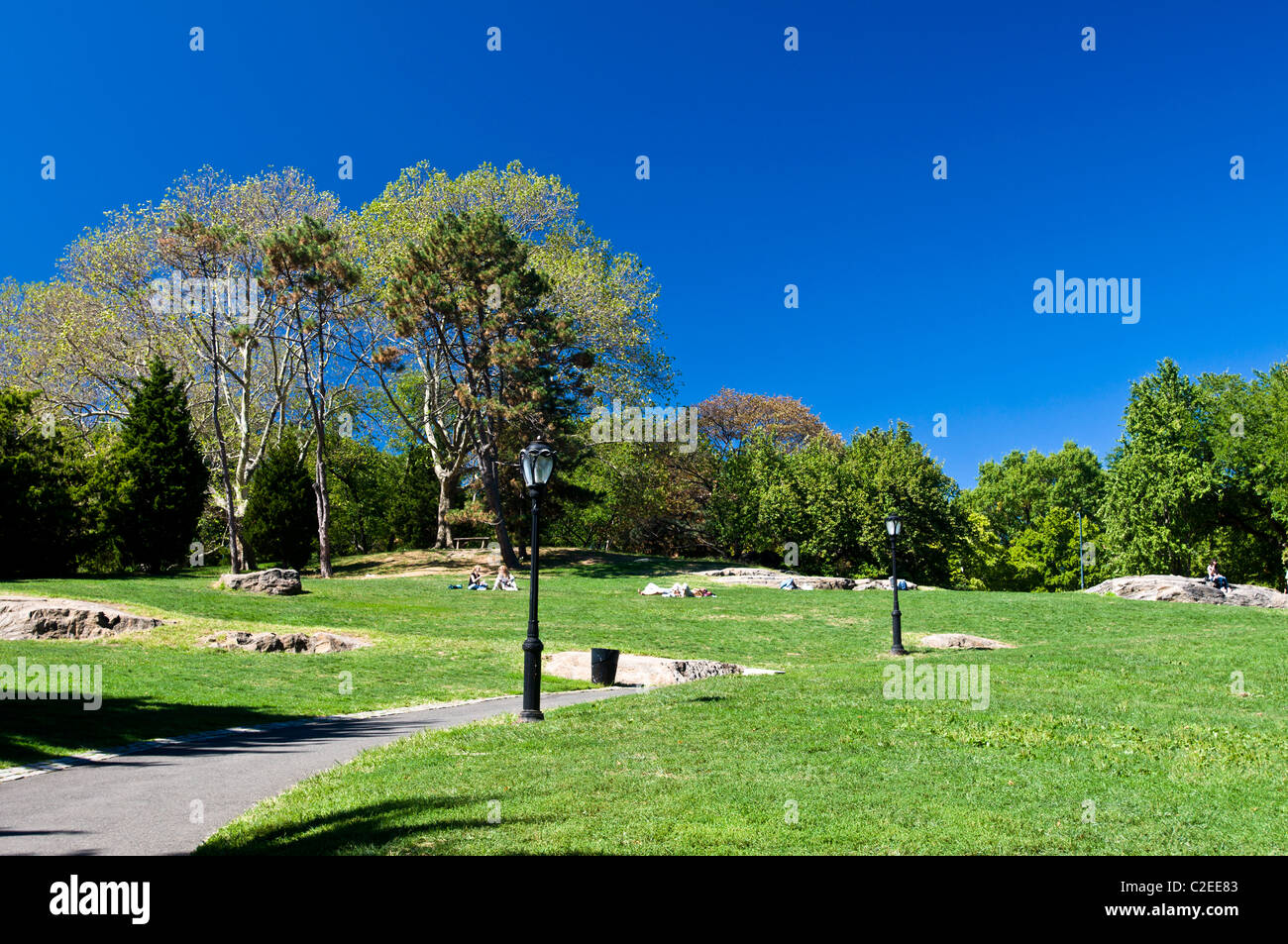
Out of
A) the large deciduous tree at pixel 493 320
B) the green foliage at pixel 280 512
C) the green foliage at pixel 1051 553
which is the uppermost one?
the large deciduous tree at pixel 493 320

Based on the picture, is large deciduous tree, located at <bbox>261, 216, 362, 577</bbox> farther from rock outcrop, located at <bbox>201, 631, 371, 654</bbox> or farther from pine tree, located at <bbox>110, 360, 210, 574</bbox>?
rock outcrop, located at <bbox>201, 631, 371, 654</bbox>

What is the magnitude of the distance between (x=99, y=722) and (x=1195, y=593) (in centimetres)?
3591

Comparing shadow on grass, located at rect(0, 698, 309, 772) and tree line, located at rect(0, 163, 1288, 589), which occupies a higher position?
tree line, located at rect(0, 163, 1288, 589)

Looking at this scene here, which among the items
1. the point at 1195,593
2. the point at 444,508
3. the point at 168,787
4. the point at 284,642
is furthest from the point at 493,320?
the point at 168,787

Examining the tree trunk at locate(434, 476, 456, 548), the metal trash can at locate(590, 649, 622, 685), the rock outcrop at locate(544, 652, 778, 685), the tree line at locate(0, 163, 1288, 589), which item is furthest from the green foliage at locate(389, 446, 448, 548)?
the metal trash can at locate(590, 649, 622, 685)

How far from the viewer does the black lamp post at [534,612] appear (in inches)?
436

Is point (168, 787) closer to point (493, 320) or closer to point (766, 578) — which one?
point (493, 320)

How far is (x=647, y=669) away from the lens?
17.3 m

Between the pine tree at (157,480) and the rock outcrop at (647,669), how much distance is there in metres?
27.3

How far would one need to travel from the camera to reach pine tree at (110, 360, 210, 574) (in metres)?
35.9

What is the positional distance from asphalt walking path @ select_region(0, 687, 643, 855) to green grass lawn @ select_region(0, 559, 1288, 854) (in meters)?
0.54

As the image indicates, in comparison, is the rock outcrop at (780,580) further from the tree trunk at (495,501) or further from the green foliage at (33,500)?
the green foliage at (33,500)

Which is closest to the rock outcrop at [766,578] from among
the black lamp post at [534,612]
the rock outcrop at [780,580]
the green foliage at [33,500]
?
the rock outcrop at [780,580]
